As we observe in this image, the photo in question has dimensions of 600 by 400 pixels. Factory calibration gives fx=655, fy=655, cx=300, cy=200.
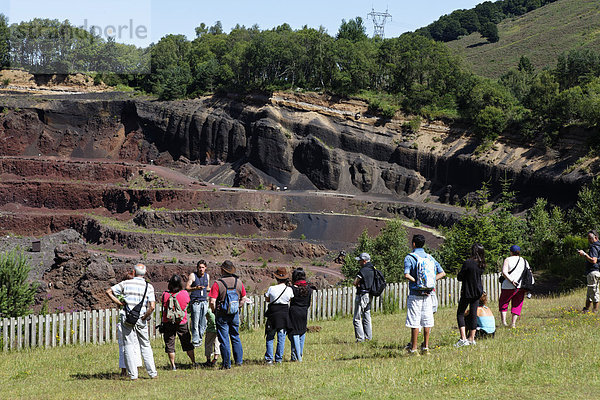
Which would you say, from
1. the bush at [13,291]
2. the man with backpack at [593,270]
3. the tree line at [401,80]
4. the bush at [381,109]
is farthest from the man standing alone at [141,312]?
the bush at [381,109]

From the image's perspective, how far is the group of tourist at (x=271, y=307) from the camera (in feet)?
40.9

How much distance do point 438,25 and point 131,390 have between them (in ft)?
538

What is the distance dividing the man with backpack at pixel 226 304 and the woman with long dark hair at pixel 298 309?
1.04 meters

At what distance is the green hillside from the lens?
108562mm

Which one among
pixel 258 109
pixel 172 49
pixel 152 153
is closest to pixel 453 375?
pixel 258 109

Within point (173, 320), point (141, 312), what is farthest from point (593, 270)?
point (141, 312)

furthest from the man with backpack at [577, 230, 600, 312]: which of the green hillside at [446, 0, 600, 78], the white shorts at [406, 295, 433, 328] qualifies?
the green hillside at [446, 0, 600, 78]

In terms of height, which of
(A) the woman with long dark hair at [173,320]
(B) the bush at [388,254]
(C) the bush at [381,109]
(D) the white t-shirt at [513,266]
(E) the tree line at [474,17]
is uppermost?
(E) the tree line at [474,17]

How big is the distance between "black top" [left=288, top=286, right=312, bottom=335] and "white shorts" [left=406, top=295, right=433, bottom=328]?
2206 mm

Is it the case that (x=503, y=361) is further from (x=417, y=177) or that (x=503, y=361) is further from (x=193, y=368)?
(x=417, y=177)

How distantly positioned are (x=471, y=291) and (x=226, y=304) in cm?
488

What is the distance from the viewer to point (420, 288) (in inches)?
485

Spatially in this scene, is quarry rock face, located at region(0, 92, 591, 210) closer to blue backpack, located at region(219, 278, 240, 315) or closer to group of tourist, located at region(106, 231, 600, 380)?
group of tourist, located at region(106, 231, 600, 380)

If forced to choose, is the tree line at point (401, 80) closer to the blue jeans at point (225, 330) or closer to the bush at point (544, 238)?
the bush at point (544, 238)
